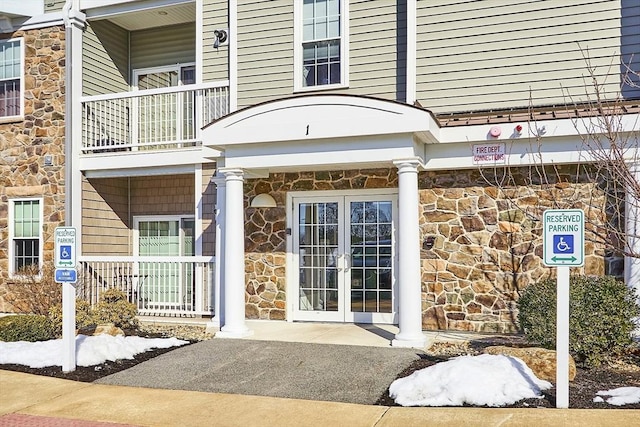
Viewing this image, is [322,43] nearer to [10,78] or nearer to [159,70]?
[159,70]

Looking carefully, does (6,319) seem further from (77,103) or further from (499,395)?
(499,395)

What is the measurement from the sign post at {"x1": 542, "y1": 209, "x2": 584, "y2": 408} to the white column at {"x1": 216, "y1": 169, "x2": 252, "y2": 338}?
5245mm

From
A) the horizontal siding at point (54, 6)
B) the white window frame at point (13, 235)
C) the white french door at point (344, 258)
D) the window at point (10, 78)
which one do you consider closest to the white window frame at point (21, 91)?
the window at point (10, 78)

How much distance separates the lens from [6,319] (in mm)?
9891

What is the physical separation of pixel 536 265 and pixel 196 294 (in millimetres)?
5946

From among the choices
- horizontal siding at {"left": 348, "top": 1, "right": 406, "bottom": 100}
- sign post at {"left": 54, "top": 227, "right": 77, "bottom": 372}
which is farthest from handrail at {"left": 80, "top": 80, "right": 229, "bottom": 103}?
sign post at {"left": 54, "top": 227, "right": 77, "bottom": 372}

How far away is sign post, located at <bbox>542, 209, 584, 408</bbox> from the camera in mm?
6082

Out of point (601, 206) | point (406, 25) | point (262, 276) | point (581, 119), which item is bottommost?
point (262, 276)

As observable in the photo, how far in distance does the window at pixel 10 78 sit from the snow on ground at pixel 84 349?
6110 millimetres

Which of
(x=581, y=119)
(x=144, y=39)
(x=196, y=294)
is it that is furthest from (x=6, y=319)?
(x=581, y=119)

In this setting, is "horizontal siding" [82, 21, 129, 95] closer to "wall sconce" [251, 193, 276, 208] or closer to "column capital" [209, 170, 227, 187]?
"column capital" [209, 170, 227, 187]

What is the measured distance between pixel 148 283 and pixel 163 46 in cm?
531

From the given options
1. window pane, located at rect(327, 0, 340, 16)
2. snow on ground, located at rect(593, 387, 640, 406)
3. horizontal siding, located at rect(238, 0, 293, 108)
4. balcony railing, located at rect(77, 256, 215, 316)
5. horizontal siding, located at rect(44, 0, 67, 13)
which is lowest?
snow on ground, located at rect(593, 387, 640, 406)

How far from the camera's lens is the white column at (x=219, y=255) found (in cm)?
1093
